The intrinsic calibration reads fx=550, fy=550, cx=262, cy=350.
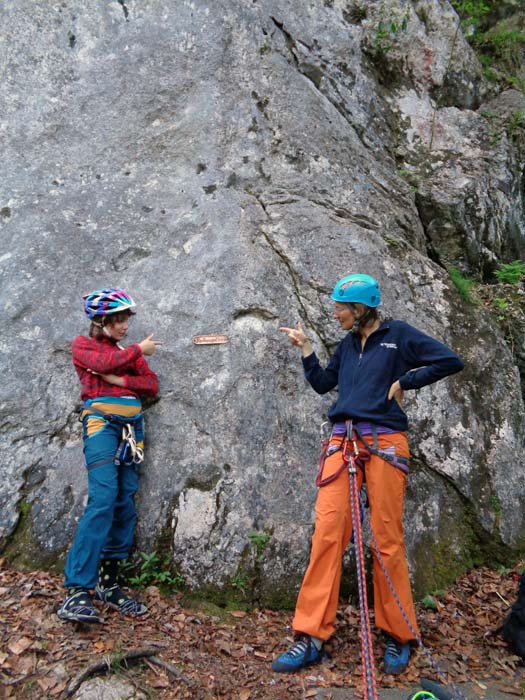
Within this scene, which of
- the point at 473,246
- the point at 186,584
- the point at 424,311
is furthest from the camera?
the point at 473,246

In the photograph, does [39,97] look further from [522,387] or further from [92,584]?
[522,387]

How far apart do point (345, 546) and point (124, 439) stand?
1.98 m

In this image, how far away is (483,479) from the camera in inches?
218

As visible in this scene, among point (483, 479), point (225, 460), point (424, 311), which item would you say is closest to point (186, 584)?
point (225, 460)

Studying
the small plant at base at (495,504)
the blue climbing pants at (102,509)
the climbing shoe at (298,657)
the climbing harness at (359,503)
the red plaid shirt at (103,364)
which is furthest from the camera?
the small plant at base at (495,504)

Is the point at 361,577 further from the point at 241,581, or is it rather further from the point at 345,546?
the point at 241,581

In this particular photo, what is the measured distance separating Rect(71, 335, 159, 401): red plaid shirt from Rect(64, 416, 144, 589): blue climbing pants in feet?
0.86

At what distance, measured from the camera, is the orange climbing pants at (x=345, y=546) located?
3.84 meters

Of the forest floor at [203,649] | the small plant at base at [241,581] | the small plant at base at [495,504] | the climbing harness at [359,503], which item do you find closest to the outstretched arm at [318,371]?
the climbing harness at [359,503]

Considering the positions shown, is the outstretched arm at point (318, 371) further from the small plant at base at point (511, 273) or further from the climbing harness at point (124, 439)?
the small plant at base at point (511, 273)

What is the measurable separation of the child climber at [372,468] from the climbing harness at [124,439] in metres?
1.60

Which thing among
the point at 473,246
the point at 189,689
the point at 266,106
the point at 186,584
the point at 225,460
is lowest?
the point at 189,689

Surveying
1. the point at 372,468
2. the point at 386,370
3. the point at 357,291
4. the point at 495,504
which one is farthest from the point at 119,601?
the point at 495,504

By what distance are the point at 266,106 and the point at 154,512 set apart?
502 centimetres
